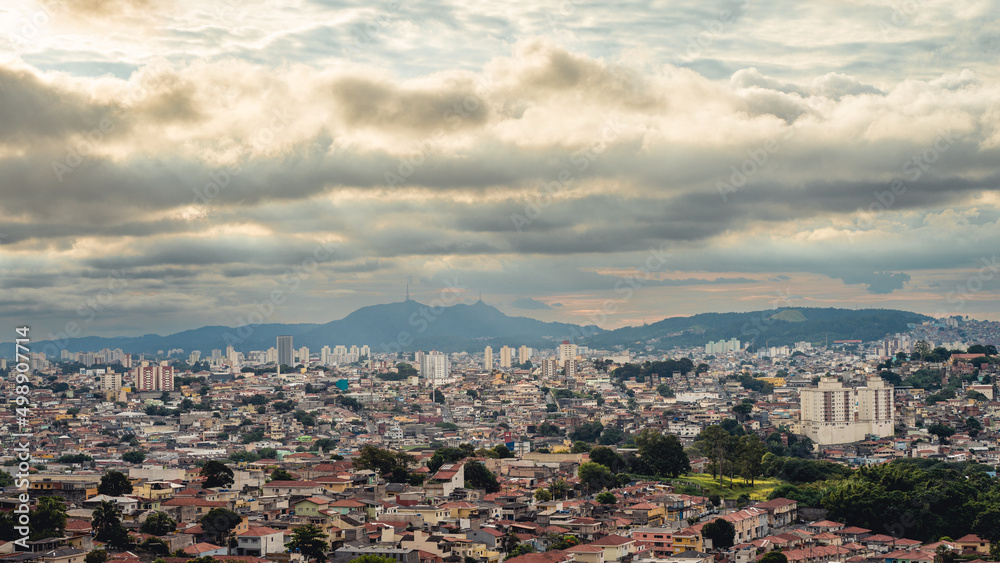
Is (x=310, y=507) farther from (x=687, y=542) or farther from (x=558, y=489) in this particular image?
(x=558, y=489)

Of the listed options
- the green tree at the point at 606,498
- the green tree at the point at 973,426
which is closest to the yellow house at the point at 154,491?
the green tree at the point at 606,498

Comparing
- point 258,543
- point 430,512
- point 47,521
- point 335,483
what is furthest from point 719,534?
point 47,521

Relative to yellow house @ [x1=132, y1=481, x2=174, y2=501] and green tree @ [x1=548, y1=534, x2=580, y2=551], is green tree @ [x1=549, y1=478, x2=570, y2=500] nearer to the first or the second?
green tree @ [x1=548, y1=534, x2=580, y2=551]

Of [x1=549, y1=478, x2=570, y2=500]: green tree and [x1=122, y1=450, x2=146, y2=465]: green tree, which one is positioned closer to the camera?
[x1=549, y1=478, x2=570, y2=500]: green tree

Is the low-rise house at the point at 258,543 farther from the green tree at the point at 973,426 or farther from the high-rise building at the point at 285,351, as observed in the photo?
the high-rise building at the point at 285,351

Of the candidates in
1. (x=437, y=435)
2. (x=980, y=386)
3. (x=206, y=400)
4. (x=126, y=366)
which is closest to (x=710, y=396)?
(x=980, y=386)

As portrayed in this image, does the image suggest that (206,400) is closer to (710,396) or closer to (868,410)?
(710,396)

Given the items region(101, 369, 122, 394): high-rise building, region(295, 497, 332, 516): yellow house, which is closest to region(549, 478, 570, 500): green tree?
region(295, 497, 332, 516): yellow house
